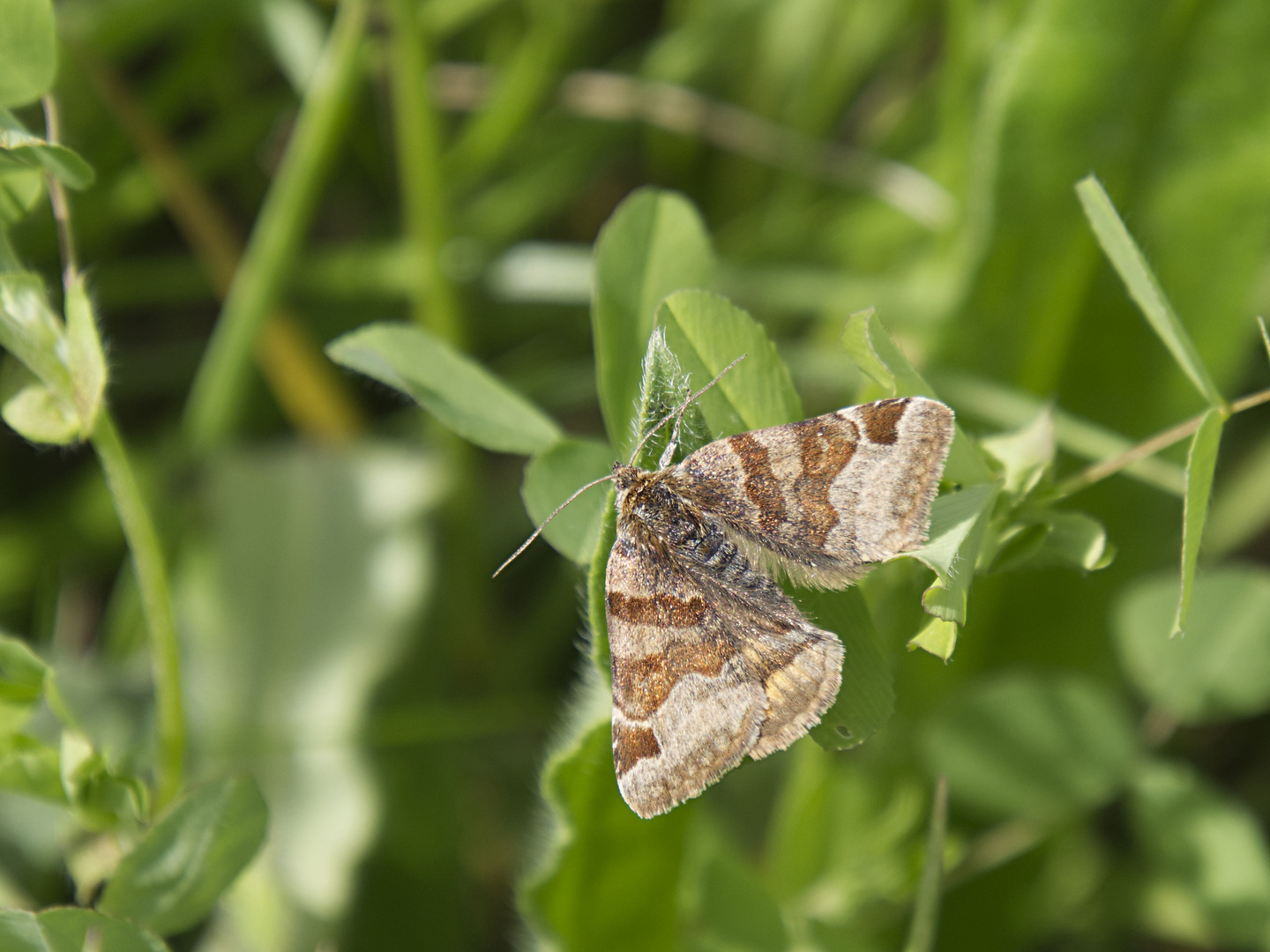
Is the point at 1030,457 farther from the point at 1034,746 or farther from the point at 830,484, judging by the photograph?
the point at 1034,746

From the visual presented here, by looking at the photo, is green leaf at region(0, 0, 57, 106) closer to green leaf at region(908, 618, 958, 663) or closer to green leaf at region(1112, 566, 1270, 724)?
green leaf at region(908, 618, 958, 663)

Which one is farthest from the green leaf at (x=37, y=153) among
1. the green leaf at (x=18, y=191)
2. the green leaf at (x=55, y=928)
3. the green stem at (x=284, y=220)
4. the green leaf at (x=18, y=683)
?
the green stem at (x=284, y=220)

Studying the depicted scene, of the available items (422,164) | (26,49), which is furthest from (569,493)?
(422,164)

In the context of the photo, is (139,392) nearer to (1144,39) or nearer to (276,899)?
(276,899)

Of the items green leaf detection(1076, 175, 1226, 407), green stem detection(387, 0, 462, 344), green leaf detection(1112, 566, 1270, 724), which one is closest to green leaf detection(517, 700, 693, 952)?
green leaf detection(1076, 175, 1226, 407)

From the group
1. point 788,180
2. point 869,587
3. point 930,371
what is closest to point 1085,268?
point 930,371
